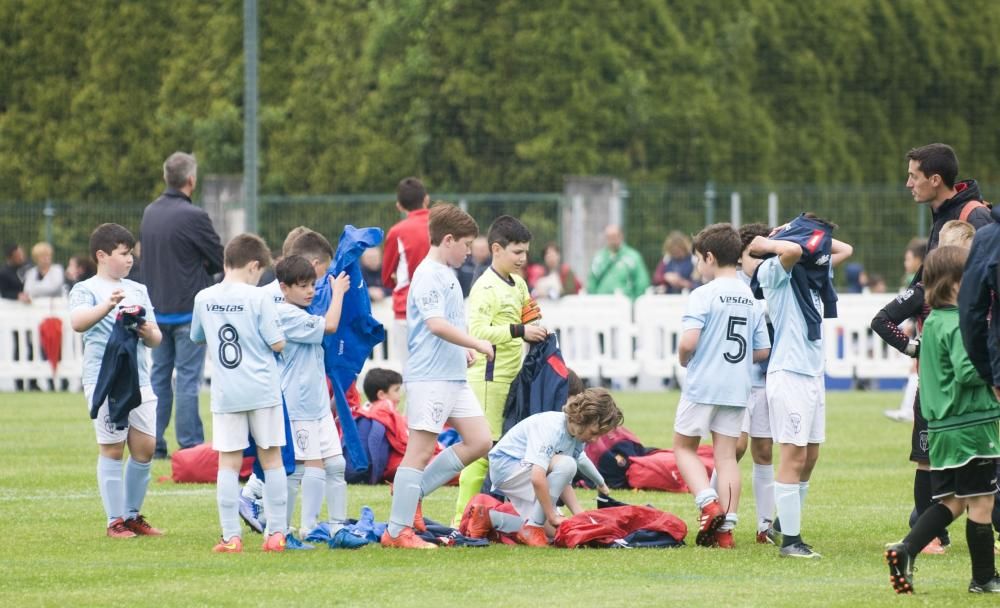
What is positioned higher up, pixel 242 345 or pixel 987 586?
pixel 242 345

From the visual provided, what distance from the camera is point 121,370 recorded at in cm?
988

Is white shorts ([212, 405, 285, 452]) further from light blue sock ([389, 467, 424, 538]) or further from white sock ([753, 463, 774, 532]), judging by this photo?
white sock ([753, 463, 774, 532])

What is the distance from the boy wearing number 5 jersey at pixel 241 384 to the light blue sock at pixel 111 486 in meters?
1.01

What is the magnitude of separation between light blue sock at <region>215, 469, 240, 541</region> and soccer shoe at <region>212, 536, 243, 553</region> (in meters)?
0.02

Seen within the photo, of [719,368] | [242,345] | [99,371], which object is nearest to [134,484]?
[99,371]

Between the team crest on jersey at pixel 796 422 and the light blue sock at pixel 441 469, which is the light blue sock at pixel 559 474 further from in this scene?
the team crest on jersey at pixel 796 422

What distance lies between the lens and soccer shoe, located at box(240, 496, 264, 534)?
33.6ft

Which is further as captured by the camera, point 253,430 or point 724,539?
point 724,539

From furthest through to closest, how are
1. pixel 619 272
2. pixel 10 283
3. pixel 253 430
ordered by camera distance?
pixel 10 283 → pixel 619 272 → pixel 253 430

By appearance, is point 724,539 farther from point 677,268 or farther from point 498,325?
point 677,268

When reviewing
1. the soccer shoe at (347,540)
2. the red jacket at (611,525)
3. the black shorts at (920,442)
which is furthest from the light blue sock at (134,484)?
the black shorts at (920,442)

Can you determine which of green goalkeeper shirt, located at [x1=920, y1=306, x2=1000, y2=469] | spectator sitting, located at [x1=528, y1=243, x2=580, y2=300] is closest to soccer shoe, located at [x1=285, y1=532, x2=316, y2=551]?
green goalkeeper shirt, located at [x1=920, y1=306, x2=1000, y2=469]

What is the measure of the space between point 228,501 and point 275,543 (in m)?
0.35

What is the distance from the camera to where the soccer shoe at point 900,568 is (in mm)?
7883
